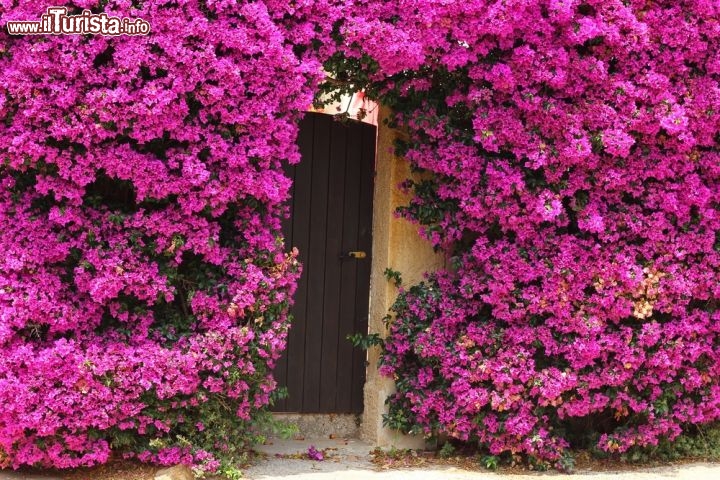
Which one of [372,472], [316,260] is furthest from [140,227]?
[372,472]

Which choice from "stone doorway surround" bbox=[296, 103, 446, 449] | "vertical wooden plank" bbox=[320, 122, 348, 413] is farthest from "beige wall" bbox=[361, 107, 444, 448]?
"vertical wooden plank" bbox=[320, 122, 348, 413]

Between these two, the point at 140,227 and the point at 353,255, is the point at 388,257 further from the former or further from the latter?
the point at 140,227

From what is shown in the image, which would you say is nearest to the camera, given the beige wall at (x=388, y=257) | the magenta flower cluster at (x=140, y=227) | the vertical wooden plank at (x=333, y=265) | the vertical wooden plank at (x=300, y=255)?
the magenta flower cluster at (x=140, y=227)

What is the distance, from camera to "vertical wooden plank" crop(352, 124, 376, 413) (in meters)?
7.20

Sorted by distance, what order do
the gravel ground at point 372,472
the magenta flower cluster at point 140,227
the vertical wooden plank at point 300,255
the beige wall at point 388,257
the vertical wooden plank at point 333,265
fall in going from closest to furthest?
the magenta flower cluster at point 140,227 → the gravel ground at point 372,472 → the beige wall at point 388,257 → the vertical wooden plank at point 300,255 → the vertical wooden plank at point 333,265

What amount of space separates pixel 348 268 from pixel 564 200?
1.70m

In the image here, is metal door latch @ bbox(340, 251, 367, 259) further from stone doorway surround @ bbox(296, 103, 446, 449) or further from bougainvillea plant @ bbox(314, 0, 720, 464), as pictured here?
bougainvillea plant @ bbox(314, 0, 720, 464)

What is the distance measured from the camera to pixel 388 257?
688cm

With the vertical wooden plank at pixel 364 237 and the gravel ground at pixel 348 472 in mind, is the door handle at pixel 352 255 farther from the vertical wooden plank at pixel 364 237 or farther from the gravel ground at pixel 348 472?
the gravel ground at pixel 348 472

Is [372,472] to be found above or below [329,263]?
below

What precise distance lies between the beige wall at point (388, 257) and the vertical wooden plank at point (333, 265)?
0.28 metres

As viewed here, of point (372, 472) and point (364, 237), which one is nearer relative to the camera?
point (372, 472)

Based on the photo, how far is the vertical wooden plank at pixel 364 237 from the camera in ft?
23.6

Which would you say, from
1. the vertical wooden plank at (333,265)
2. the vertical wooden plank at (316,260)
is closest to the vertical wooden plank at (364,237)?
the vertical wooden plank at (333,265)
